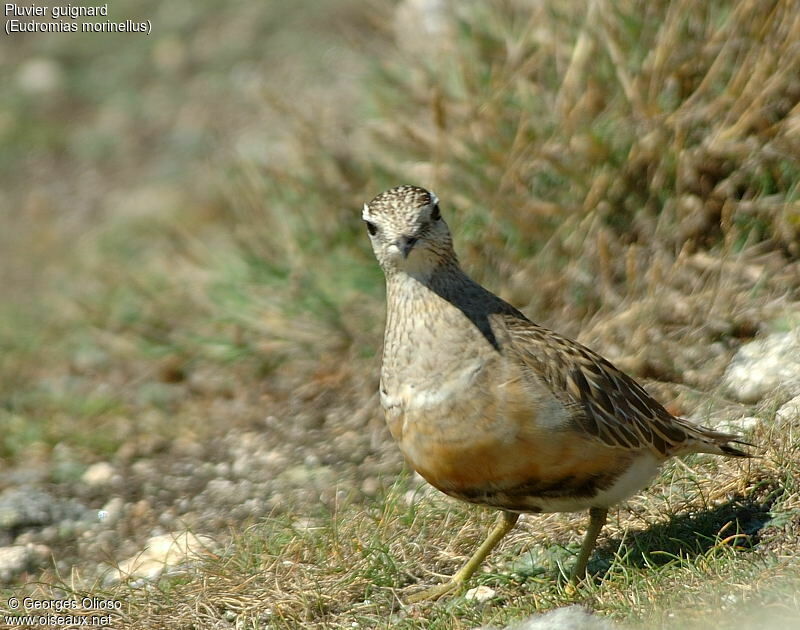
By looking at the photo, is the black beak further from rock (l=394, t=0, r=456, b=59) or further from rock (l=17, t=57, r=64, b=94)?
rock (l=17, t=57, r=64, b=94)

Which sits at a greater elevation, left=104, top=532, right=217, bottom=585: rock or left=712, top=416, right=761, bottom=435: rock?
left=712, top=416, right=761, bottom=435: rock

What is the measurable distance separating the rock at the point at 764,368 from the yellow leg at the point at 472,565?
5.80ft

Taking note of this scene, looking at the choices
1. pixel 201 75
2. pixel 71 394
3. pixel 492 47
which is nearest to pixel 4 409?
pixel 71 394

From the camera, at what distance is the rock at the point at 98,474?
7.80 metres

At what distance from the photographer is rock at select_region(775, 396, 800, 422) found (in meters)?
6.15

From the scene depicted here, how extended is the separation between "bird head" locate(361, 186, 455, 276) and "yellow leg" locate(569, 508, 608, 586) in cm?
136

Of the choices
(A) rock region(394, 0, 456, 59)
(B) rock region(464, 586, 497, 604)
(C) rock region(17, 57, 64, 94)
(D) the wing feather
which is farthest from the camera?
(C) rock region(17, 57, 64, 94)

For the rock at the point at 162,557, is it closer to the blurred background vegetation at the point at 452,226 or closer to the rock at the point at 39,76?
the blurred background vegetation at the point at 452,226

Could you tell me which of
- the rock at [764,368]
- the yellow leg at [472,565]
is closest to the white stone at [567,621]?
the yellow leg at [472,565]

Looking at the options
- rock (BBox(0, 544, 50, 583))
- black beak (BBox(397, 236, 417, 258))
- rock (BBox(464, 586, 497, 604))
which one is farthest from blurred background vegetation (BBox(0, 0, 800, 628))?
black beak (BBox(397, 236, 417, 258))

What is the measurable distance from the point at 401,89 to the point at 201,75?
5.96 meters

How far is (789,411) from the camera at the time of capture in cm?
628

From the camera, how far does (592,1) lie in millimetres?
7887

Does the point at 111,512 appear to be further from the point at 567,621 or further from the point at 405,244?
the point at 567,621
